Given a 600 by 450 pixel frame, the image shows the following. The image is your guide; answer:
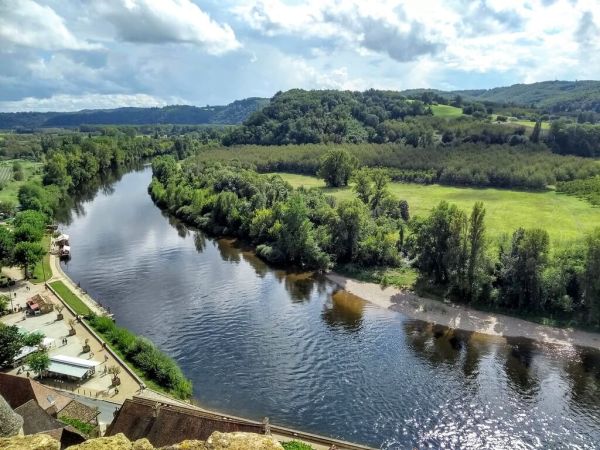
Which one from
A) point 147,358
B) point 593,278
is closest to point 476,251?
point 593,278

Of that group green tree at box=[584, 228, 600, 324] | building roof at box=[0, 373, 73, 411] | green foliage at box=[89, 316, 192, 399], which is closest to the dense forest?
green tree at box=[584, 228, 600, 324]

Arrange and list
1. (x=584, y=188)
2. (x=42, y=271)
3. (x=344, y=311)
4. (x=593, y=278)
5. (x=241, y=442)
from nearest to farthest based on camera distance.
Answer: (x=241, y=442)
(x=593, y=278)
(x=344, y=311)
(x=42, y=271)
(x=584, y=188)

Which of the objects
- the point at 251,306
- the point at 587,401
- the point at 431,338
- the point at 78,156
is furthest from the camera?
the point at 78,156

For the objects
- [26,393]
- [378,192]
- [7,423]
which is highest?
[7,423]

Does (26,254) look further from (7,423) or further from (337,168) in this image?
(337,168)

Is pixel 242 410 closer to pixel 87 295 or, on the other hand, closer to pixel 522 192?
pixel 87 295

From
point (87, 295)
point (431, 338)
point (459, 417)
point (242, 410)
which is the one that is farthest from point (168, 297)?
point (459, 417)

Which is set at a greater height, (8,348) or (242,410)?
(8,348)
